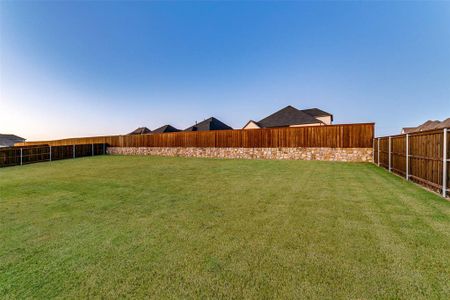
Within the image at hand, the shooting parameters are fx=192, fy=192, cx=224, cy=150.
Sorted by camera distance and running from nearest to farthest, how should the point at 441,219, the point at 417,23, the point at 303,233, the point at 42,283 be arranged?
the point at 42,283, the point at 303,233, the point at 441,219, the point at 417,23

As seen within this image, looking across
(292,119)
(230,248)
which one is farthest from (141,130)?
(230,248)

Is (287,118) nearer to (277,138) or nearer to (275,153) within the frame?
(277,138)

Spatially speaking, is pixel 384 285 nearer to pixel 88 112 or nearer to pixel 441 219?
pixel 441 219

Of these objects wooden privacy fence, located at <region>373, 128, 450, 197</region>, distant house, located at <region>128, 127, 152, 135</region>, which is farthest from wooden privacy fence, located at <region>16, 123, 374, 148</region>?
distant house, located at <region>128, 127, 152, 135</region>

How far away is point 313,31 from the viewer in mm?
12211

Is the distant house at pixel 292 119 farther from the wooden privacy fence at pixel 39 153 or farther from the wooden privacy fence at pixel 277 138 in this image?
the wooden privacy fence at pixel 39 153

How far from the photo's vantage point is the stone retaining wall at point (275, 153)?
12.0m

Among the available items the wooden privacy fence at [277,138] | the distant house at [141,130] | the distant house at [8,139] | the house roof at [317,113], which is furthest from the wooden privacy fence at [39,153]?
the distant house at [8,139]

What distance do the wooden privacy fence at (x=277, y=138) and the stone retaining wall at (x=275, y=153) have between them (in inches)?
12.0

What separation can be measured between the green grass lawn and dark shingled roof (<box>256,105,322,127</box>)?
1880 cm

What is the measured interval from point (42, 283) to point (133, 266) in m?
0.72

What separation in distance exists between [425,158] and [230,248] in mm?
5703

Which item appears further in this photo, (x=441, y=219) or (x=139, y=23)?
(x=139, y=23)

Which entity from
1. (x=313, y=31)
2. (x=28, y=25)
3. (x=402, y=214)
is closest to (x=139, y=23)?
(x=28, y=25)
